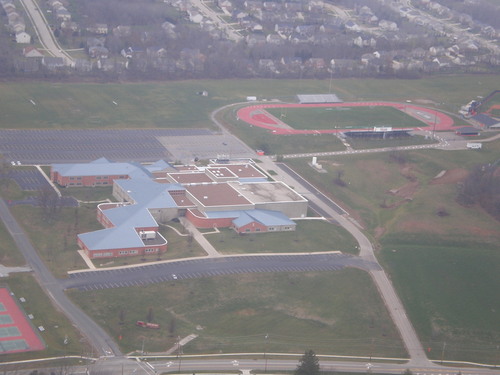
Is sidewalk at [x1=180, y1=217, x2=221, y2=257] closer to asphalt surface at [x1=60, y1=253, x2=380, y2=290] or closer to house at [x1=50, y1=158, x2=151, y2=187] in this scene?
asphalt surface at [x1=60, y1=253, x2=380, y2=290]

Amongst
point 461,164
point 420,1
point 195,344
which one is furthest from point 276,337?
point 420,1

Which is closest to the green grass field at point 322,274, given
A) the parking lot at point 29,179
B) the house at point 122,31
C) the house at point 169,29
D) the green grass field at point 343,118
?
the parking lot at point 29,179

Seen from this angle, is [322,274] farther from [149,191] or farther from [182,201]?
[149,191]

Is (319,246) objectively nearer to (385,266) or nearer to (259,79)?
(385,266)

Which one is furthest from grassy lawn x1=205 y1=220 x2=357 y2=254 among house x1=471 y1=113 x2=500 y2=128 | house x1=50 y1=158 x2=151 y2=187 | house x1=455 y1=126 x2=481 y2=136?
house x1=471 y1=113 x2=500 y2=128

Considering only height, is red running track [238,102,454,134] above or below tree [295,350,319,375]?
below

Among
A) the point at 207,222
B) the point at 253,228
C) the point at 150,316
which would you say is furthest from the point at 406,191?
the point at 150,316
